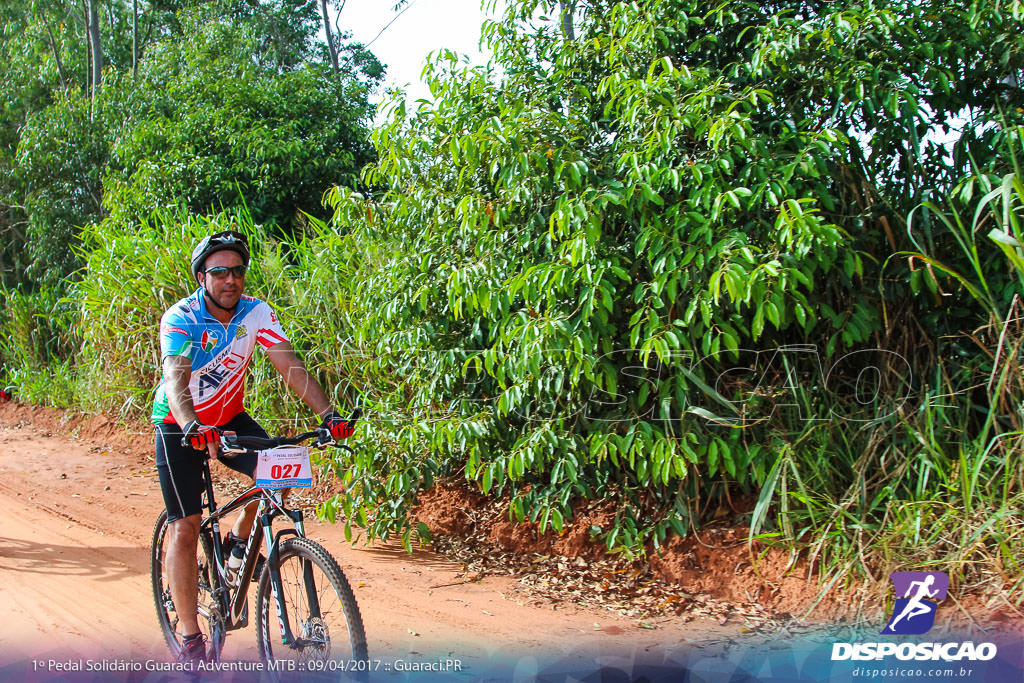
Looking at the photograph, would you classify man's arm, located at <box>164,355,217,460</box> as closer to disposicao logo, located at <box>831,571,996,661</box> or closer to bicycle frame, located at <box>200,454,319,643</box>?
bicycle frame, located at <box>200,454,319,643</box>

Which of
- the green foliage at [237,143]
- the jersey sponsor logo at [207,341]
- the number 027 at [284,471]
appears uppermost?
the green foliage at [237,143]

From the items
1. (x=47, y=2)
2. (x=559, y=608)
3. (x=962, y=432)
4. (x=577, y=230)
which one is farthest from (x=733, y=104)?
(x=47, y=2)

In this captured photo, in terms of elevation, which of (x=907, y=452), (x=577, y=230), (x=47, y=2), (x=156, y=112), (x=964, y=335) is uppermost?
(x=47, y=2)

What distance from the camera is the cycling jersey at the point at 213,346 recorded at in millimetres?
3143

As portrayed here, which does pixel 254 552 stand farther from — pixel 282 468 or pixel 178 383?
pixel 178 383

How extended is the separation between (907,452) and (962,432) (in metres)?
0.28

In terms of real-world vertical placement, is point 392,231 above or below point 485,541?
above

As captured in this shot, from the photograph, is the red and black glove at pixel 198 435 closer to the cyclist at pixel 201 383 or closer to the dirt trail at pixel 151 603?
the cyclist at pixel 201 383

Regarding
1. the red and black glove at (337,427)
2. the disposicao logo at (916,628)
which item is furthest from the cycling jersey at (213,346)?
the disposicao logo at (916,628)

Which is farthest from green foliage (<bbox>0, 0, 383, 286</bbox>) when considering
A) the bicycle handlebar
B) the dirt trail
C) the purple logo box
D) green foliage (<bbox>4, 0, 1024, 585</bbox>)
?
the purple logo box

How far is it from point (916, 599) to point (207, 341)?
338 centimetres

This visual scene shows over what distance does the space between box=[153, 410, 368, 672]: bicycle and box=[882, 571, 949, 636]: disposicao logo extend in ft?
8.05

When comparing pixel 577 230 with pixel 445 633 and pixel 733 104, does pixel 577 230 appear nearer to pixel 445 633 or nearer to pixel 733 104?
pixel 733 104

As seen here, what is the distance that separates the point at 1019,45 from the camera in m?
3.80
